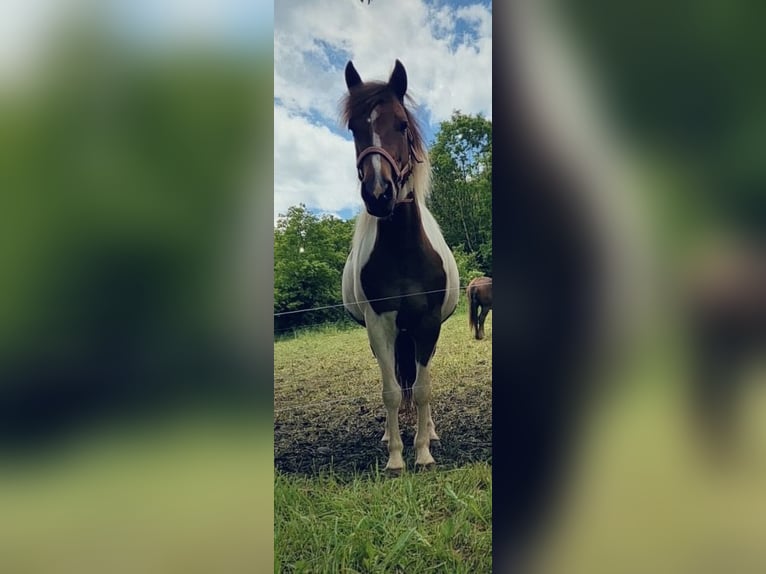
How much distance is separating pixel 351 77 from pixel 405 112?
0.32 m

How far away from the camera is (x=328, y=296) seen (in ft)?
8.52

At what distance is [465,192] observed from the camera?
2.56 meters

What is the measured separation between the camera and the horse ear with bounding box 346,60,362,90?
2531mm

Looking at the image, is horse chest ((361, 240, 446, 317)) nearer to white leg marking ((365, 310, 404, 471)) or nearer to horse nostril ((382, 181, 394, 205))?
white leg marking ((365, 310, 404, 471))

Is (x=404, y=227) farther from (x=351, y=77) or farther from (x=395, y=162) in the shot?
(x=351, y=77)
